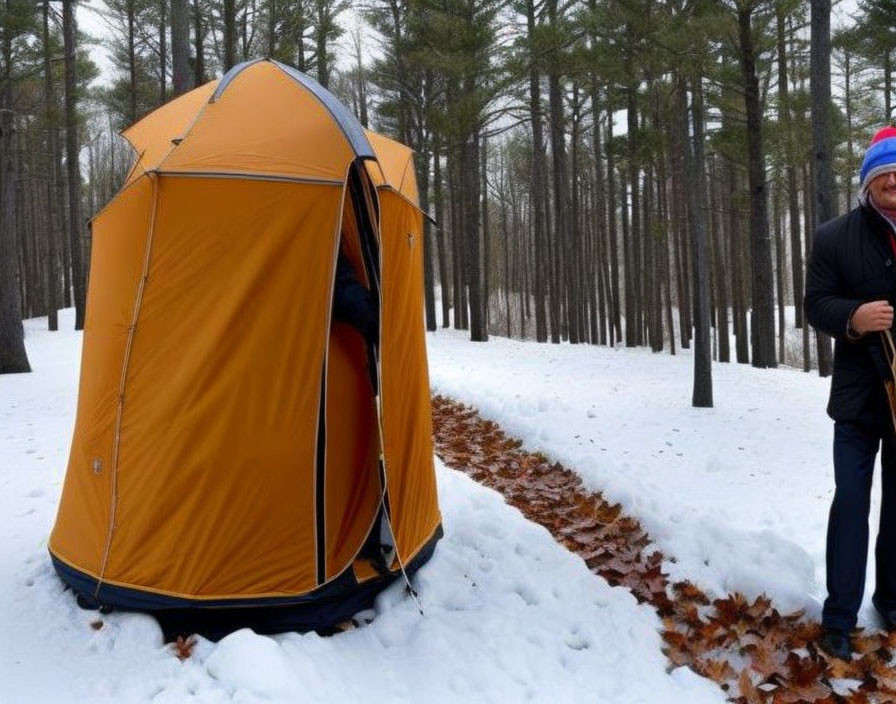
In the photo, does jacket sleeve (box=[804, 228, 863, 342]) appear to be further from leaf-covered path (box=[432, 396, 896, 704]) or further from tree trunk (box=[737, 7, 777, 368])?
tree trunk (box=[737, 7, 777, 368])

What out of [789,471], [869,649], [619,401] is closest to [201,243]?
[869,649]

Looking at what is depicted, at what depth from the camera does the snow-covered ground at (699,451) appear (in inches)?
152

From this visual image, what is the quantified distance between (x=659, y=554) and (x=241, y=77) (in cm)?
378

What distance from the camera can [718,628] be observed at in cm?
327

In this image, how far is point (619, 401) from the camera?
8.86 metres

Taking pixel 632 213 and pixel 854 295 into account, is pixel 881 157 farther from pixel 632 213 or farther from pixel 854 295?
pixel 632 213

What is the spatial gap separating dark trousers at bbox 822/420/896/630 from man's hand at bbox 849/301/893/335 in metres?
0.45

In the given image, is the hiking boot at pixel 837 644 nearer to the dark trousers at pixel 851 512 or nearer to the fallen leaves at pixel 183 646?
the dark trousers at pixel 851 512

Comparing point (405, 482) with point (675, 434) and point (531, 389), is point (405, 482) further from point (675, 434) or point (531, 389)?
point (531, 389)

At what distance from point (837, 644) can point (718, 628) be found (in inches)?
20.5

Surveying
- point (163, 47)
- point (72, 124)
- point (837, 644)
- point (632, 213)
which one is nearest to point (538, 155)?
point (632, 213)

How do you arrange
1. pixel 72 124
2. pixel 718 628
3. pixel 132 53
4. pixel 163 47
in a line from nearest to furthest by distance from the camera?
1. pixel 718 628
2. pixel 72 124
3. pixel 163 47
4. pixel 132 53

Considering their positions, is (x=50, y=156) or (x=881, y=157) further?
(x=50, y=156)

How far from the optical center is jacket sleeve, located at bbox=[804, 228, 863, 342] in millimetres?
2973
